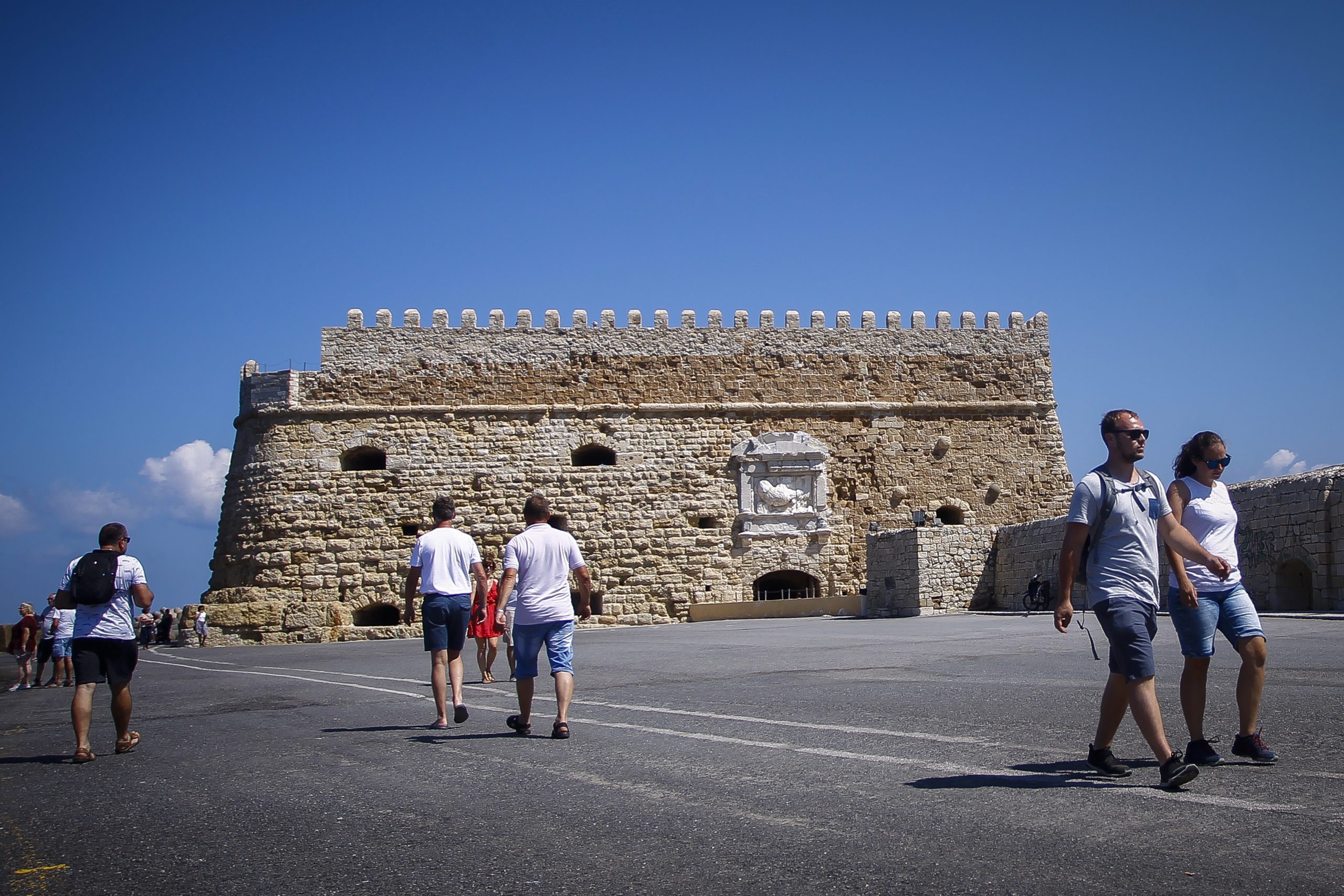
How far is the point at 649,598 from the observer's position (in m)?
26.0

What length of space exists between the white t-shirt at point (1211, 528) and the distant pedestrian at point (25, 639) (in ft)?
47.6

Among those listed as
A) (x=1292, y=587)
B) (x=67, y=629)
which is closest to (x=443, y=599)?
(x=67, y=629)

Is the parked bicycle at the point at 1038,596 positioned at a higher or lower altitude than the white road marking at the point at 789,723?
higher

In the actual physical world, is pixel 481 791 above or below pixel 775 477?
Result: below

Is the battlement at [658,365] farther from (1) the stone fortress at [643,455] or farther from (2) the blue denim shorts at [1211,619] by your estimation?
(2) the blue denim shorts at [1211,619]

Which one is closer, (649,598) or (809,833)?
(809,833)

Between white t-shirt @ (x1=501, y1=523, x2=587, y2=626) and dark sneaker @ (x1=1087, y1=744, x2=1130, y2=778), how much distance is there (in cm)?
327

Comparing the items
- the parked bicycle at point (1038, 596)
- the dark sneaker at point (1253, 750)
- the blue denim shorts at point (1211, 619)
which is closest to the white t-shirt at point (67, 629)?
the blue denim shorts at point (1211, 619)

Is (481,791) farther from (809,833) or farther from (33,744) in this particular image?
(33,744)

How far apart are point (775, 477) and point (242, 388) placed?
43.2 ft

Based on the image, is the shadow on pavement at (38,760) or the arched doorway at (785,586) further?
the arched doorway at (785,586)

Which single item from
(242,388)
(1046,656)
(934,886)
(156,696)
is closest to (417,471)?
(242,388)

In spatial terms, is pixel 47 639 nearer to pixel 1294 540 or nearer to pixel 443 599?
pixel 443 599

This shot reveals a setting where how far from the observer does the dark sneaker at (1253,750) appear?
4711mm
